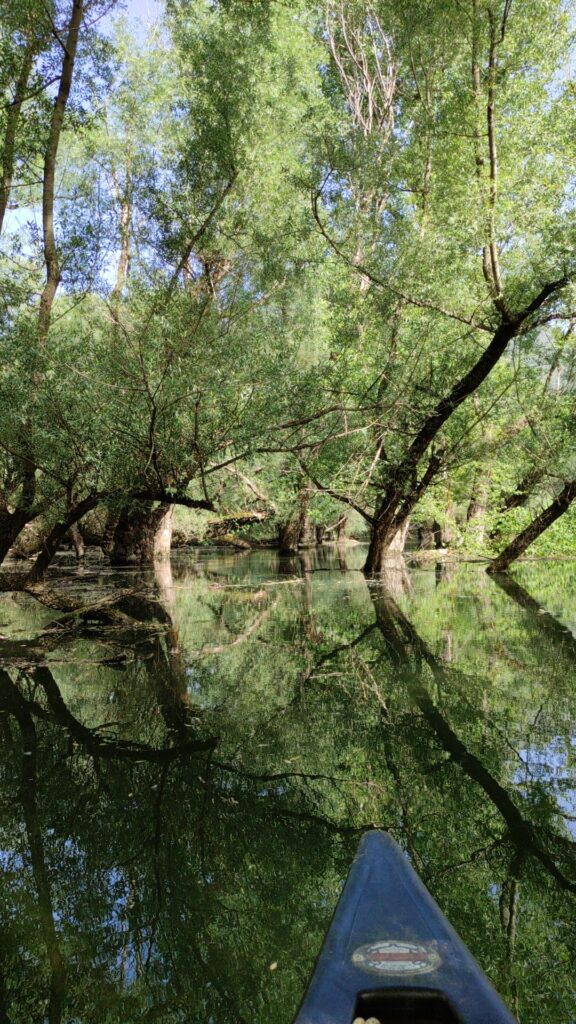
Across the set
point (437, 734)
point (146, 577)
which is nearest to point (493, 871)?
point (437, 734)

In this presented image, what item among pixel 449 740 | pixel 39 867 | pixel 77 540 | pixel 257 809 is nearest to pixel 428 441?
pixel 449 740

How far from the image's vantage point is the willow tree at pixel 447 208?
8.80 meters

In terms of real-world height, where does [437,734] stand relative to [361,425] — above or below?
below

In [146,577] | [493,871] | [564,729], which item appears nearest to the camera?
[493,871]

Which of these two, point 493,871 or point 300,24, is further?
point 300,24

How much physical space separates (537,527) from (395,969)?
39.2 ft

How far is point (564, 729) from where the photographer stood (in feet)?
Result: 13.5

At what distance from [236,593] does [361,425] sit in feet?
12.8

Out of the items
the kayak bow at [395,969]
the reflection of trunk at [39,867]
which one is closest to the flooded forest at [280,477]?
the reflection of trunk at [39,867]

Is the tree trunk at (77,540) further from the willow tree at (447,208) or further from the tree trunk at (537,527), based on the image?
the tree trunk at (537,527)

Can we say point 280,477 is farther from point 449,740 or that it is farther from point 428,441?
point 449,740

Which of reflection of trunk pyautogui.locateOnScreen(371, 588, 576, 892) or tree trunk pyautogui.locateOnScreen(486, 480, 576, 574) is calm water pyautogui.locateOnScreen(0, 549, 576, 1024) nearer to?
reflection of trunk pyautogui.locateOnScreen(371, 588, 576, 892)

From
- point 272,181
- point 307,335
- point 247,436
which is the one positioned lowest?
point 247,436

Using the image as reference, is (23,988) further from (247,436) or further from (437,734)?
(247,436)
